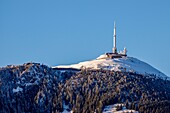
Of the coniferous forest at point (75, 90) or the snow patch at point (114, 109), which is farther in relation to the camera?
the coniferous forest at point (75, 90)

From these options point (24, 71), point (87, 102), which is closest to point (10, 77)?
point (24, 71)

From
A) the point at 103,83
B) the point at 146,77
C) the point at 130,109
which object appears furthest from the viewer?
the point at 146,77

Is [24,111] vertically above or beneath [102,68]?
beneath

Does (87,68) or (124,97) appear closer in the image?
(124,97)

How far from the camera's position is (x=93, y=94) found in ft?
527

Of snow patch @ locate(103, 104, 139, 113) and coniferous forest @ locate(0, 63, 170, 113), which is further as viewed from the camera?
coniferous forest @ locate(0, 63, 170, 113)

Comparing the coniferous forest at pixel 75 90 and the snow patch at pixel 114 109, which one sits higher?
the coniferous forest at pixel 75 90

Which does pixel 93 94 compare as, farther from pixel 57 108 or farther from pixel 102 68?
pixel 102 68

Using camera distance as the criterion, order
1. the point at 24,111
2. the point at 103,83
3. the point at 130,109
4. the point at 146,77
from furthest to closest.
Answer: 1. the point at 146,77
2. the point at 103,83
3. the point at 24,111
4. the point at 130,109

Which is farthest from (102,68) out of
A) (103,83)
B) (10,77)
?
(10,77)

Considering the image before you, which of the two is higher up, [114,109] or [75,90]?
[75,90]

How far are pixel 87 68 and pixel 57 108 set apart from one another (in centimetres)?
3599

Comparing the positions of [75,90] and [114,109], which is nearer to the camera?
[114,109]

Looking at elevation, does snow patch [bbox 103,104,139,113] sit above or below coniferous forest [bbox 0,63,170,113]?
below
